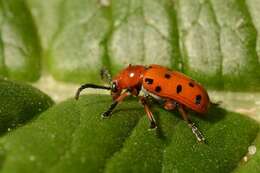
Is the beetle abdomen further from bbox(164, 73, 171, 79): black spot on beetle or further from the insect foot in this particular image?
the insect foot

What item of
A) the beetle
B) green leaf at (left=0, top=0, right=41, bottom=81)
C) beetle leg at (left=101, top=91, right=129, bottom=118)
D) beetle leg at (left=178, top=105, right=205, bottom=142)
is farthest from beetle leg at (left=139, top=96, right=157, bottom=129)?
green leaf at (left=0, top=0, right=41, bottom=81)

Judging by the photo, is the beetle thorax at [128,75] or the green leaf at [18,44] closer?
the beetle thorax at [128,75]

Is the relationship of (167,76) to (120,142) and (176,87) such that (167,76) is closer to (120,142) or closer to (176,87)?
(176,87)

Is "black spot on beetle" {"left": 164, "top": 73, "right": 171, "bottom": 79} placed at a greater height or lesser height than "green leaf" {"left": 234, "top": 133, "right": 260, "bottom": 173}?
greater

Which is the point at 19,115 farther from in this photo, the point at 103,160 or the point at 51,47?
the point at 51,47

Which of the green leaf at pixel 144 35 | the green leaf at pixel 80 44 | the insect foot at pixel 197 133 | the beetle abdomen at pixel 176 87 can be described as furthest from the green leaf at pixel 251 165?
the green leaf at pixel 80 44

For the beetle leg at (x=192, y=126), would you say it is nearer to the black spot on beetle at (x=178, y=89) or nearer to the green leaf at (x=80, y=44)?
the black spot on beetle at (x=178, y=89)
